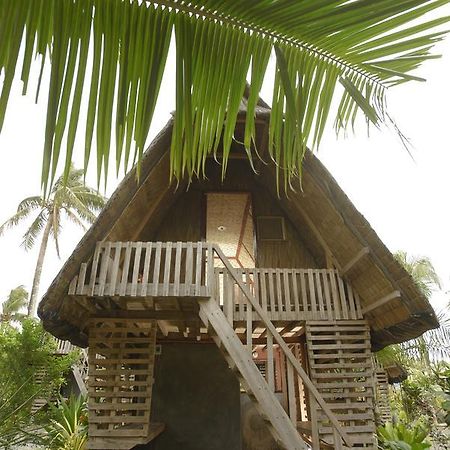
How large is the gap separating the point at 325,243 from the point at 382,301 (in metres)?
1.53

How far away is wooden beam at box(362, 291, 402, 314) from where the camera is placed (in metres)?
5.77

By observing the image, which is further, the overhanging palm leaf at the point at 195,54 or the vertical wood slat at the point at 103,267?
the vertical wood slat at the point at 103,267

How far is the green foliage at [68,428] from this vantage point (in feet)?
29.7

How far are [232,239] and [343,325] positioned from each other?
436 centimetres

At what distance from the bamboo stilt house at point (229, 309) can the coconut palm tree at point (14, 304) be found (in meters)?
27.7

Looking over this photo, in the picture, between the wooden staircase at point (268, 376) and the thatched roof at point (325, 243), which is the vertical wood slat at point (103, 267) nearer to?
the thatched roof at point (325, 243)

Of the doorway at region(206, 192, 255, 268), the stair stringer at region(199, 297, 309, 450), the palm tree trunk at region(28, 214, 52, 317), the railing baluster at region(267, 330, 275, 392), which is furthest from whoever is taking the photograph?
the palm tree trunk at region(28, 214, 52, 317)

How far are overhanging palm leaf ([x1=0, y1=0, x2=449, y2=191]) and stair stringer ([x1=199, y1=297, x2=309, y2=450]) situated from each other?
4.54 m

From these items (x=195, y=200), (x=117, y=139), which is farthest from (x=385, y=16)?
(x=195, y=200)

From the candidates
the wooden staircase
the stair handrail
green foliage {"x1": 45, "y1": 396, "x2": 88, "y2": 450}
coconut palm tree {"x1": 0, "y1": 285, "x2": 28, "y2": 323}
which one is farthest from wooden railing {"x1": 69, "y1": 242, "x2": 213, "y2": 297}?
coconut palm tree {"x1": 0, "y1": 285, "x2": 28, "y2": 323}

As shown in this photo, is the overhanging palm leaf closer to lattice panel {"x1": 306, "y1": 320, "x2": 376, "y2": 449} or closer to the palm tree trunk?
lattice panel {"x1": 306, "y1": 320, "x2": 376, "y2": 449}

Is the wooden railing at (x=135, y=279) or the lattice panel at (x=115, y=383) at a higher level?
the wooden railing at (x=135, y=279)

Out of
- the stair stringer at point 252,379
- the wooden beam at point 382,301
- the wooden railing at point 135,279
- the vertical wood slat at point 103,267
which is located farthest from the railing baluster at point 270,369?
the vertical wood slat at point 103,267

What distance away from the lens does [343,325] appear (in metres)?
6.44
